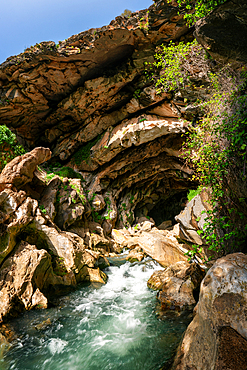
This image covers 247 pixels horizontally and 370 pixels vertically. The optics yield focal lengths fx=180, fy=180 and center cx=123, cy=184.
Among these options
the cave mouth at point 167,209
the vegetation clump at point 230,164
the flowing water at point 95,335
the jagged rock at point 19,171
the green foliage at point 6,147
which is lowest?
the cave mouth at point 167,209

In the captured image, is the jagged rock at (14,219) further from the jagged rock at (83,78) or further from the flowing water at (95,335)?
the jagged rock at (83,78)

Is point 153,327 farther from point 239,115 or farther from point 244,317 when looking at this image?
point 239,115

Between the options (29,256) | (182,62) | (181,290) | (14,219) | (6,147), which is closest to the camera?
(181,290)

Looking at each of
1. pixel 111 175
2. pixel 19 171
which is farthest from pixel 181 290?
pixel 111 175

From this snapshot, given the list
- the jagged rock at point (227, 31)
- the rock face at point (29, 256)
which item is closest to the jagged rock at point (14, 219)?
the rock face at point (29, 256)

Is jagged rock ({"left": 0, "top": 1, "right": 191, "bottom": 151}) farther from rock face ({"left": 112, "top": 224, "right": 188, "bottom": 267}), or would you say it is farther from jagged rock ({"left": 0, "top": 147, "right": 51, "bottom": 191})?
rock face ({"left": 112, "top": 224, "right": 188, "bottom": 267})

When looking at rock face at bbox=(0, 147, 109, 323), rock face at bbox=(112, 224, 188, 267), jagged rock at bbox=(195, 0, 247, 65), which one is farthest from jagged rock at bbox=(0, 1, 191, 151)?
rock face at bbox=(112, 224, 188, 267)

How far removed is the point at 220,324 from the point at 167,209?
2233 centimetres

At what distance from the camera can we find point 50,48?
424 inches

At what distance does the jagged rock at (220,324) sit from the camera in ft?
6.35

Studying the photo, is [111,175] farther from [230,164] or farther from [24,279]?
[230,164]

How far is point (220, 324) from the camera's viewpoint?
212 cm

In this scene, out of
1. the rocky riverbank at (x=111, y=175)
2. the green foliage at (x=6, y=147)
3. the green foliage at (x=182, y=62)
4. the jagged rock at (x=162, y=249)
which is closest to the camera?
the rocky riverbank at (x=111, y=175)

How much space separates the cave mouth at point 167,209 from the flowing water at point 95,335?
1747 centimetres
